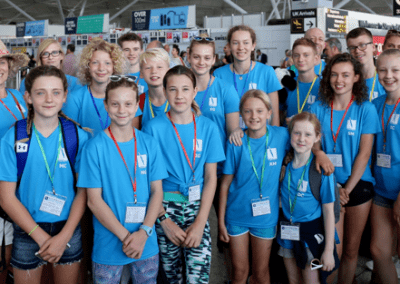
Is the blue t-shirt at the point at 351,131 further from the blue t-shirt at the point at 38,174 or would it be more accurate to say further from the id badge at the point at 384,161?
the blue t-shirt at the point at 38,174

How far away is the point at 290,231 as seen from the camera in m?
2.25

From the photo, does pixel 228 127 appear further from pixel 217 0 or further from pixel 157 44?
pixel 217 0

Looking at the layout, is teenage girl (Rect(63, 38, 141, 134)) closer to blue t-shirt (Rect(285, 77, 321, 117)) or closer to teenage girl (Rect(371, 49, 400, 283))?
blue t-shirt (Rect(285, 77, 321, 117))

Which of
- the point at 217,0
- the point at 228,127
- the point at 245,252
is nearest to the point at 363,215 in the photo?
the point at 245,252

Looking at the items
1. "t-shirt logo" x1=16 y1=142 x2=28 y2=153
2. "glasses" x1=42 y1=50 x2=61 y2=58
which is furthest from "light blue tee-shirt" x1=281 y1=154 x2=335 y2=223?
"glasses" x1=42 y1=50 x2=61 y2=58

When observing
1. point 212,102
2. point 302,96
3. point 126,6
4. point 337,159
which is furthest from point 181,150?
point 126,6

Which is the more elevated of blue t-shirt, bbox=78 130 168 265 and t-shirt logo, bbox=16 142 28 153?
t-shirt logo, bbox=16 142 28 153

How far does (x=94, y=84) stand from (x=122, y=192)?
3.12 ft

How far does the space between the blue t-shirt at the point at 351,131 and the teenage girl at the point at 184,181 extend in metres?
0.86

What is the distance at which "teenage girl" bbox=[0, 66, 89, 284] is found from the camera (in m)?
1.88

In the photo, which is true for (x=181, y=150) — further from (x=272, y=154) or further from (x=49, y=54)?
(x=49, y=54)

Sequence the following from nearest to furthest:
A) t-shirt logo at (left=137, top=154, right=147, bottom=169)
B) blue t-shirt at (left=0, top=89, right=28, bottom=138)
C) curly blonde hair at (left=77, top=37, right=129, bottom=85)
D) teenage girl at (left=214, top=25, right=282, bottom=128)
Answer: t-shirt logo at (left=137, top=154, right=147, bottom=169)
blue t-shirt at (left=0, top=89, right=28, bottom=138)
curly blonde hair at (left=77, top=37, right=129, bottom=85)
teenage girl at (left=214, top=25, right=282, bottom=128)

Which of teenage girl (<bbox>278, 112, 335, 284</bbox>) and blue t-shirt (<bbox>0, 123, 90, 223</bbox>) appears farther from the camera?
teenage girl (<bbox>278, 112, 335, 284</bbox>)

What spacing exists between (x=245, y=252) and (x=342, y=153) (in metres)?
0.96
